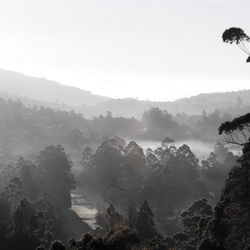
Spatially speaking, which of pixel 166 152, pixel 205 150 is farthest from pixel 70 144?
pixel 166 152

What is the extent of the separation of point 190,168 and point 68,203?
96.7 ft

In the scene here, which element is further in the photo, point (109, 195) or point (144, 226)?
point (109, 195)

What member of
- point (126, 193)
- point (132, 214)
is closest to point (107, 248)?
point (132, 214)

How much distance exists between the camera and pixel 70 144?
19238 centimetres

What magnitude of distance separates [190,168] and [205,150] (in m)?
96.7

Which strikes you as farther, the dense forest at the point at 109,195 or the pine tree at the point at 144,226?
the pine tree at the point at 144,226

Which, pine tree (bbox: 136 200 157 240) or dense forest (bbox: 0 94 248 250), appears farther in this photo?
pine tree (bbox: 136 200 157 240)

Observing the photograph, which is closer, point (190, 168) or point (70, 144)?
point (190, 168)

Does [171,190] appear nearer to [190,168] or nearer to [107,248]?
[190,168]

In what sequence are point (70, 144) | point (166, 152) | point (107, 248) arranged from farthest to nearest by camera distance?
point (70, 144) → point (166, 152) → point (107, 248)

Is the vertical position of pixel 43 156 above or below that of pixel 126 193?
above

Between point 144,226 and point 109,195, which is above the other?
point 109,195

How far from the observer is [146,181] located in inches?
3910

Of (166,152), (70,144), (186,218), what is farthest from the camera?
(70,144)
